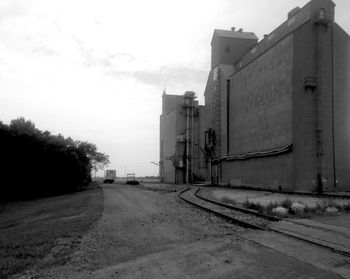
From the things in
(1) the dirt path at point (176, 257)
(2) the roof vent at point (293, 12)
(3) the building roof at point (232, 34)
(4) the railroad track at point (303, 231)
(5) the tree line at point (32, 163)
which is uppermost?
(3) the building roof at point (232, 34)

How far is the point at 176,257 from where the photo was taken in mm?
7566

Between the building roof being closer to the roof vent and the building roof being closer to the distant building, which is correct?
the roof vent

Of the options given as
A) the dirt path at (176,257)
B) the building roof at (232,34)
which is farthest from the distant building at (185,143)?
the dirt path at (176,257)

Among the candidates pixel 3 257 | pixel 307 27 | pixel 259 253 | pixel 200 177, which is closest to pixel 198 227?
pixel 259 253

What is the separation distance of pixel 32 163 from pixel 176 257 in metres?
32.3

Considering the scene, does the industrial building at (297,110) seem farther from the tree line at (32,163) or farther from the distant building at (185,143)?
the distant building at (185,143)

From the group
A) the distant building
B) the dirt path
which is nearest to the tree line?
the dirt path

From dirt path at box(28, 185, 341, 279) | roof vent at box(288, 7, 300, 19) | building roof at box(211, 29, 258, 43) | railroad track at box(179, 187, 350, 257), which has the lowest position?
dirt path at box(28, 185, 341, 279)

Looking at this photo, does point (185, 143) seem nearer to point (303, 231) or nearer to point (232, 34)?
point (232, 34)

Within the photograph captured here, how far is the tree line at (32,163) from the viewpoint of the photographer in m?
34.3

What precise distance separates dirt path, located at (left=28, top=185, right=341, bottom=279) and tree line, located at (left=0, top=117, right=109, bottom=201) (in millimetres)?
26527

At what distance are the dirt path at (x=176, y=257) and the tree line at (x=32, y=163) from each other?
87.0 feet

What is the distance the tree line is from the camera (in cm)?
3428

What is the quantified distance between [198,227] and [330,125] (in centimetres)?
2441
